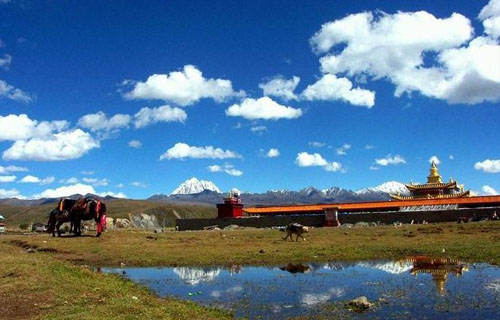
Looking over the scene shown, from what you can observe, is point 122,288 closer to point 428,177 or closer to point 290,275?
point 290,275

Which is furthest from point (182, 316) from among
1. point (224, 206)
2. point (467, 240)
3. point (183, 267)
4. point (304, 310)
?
point (224, 206)

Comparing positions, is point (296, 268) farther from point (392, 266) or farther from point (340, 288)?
point (340, 288)

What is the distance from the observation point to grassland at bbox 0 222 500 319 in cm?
1555

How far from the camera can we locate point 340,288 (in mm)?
19000

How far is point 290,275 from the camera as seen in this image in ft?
76.1

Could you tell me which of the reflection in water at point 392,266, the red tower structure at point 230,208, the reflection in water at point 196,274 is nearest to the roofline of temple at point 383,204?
the red tower structure at point 230,208

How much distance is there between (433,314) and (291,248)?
20697mm

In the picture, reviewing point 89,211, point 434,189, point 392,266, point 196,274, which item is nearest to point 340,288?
point 392,266

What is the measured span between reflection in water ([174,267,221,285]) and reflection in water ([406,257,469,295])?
31.6 feet

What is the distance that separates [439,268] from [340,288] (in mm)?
7044

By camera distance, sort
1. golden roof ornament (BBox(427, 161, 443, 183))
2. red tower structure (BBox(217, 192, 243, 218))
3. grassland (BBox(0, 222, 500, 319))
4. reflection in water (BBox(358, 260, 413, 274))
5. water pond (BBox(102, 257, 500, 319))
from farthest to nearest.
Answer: golden roof ornament (BBox(427, 161, 443, 183)), red tower structure (BBox(217, 192, 243, 218)), reflection in water (BBox(358, 260, 413, 274)), grassland (BBox(0, 222, 500, 319)), water pond (BBox(102, 257, 500, 319))

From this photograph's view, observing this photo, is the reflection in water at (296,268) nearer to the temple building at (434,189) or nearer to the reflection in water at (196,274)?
the reflection in water at (196,274)

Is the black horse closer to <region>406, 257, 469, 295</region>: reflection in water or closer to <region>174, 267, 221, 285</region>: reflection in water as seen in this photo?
<region>174, 267, 221, 285</region>: reflection in water

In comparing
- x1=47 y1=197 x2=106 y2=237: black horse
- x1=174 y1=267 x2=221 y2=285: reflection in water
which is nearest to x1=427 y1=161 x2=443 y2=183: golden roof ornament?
x1=47 y1=197 x2=106 y2=237: black horse
